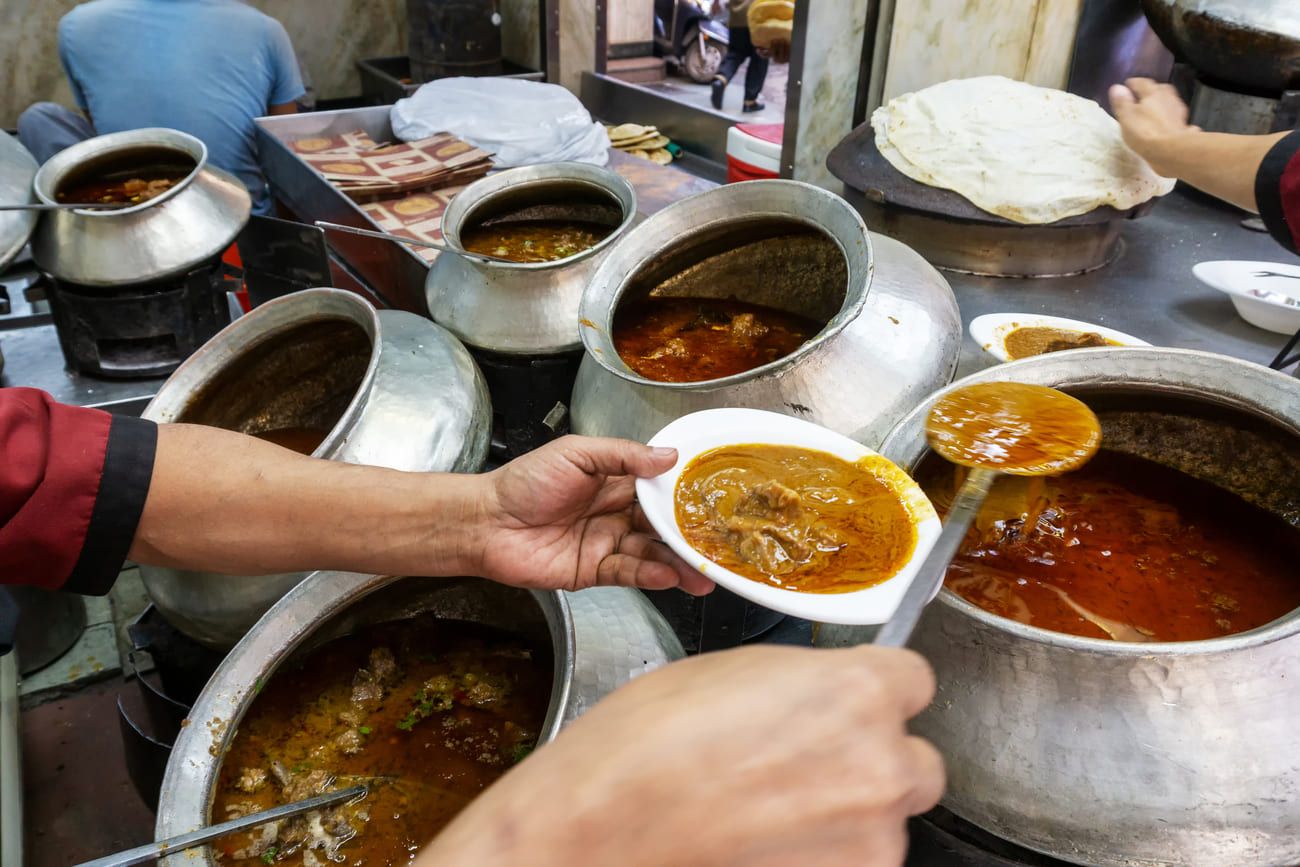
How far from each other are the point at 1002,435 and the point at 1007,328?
0.92 metres

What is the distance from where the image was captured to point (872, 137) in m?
2.98

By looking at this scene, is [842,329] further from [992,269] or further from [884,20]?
[884,20]

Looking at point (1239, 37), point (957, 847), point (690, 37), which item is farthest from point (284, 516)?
point (690, 37)

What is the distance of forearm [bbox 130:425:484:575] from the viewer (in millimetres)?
1381

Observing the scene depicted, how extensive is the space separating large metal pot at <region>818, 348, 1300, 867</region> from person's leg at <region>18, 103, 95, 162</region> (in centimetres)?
490

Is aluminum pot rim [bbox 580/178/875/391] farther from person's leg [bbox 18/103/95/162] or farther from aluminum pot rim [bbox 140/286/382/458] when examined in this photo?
person's leg [bbox 18/103/95/162]

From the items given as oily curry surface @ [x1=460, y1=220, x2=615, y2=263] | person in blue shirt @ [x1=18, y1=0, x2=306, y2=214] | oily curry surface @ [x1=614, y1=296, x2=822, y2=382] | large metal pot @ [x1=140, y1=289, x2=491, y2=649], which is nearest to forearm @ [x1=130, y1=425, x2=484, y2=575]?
large metal pot @ [x1=140, y1=289, x2=491, y2=649]

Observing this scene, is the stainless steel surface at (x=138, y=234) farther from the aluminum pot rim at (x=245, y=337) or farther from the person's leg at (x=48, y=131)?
the person's leg at (x=48, y=131)

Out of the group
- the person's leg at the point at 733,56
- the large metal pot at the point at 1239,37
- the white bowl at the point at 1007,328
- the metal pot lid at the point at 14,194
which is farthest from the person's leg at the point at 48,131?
the person's leg at the point at 733,56

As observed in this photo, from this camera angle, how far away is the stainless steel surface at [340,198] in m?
3.06

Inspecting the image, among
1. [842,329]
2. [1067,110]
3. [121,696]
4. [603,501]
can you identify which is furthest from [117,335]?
[1067,110]

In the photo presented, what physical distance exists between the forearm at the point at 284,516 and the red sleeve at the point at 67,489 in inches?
1.8

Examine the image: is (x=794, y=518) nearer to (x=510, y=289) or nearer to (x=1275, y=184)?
(x=510, y=289)

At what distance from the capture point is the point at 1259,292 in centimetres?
238
